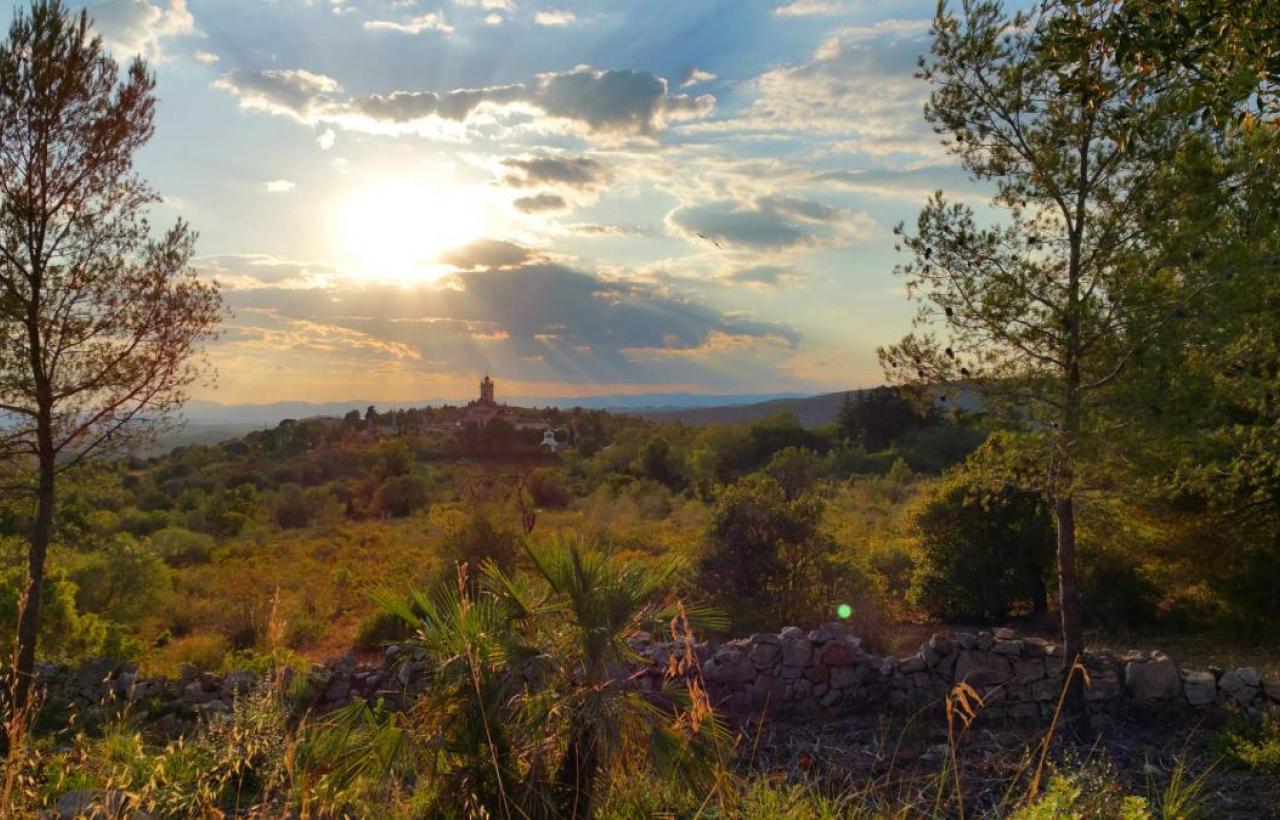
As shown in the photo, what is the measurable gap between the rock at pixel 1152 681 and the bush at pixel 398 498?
85.2ft

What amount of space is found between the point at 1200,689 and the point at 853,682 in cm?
306

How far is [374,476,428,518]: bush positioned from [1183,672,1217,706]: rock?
26.3 metres

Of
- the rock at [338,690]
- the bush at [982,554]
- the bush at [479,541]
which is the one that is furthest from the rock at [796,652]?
the bush at [479,541]

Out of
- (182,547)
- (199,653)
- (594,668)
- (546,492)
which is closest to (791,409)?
(546,492)

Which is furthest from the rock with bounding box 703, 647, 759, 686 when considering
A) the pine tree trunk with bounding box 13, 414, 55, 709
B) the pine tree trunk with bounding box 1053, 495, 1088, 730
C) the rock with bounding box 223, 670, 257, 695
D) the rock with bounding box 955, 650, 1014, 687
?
the pine tree trunk with bounding box 13, 414, 55, 709

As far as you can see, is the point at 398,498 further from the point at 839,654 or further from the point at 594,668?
the point at 594,668

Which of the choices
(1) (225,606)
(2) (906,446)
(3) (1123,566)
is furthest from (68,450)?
(2) (906,446)

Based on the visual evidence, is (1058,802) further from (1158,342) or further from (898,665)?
(898,665)

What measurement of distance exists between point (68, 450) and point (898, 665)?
8.77 metres

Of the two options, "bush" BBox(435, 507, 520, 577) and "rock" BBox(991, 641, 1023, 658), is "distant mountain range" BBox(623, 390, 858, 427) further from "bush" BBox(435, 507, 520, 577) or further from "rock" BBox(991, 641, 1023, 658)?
"rock" BBox(991, 641, 1023, 658)

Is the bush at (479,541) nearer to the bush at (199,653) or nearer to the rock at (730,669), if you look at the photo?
the bush at (199,653)

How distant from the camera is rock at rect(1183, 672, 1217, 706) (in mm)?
7176

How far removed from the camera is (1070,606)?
695 cm

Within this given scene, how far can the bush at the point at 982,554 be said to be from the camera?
10727mm
